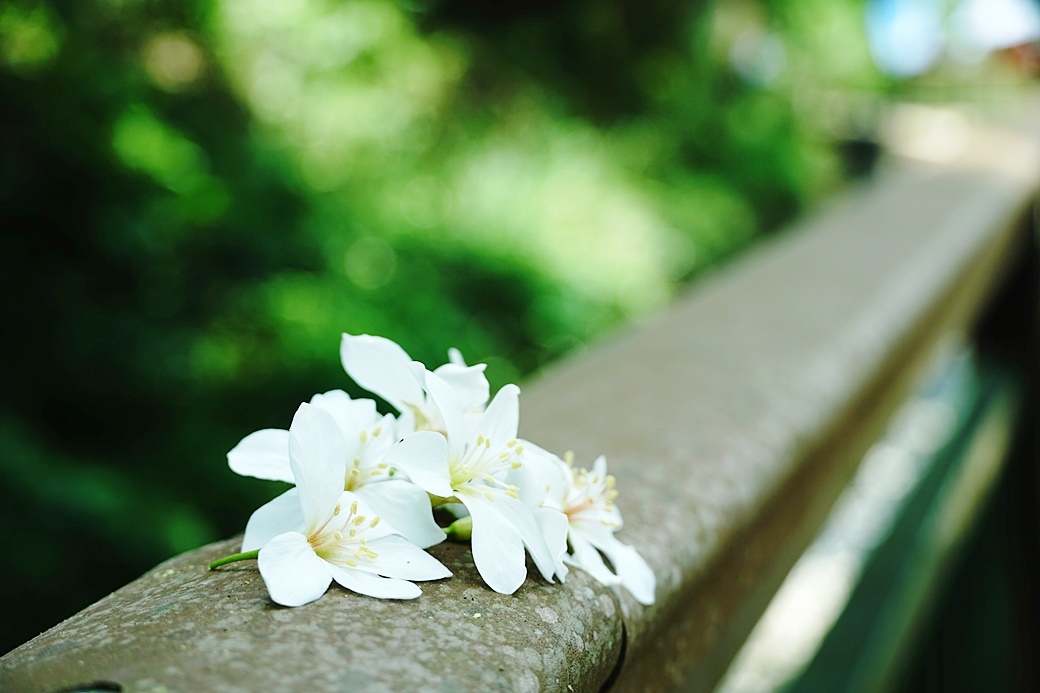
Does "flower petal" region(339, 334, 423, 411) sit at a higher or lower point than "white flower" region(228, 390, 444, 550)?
higher

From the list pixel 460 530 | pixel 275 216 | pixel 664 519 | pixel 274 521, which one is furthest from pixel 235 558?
pixel 275 216

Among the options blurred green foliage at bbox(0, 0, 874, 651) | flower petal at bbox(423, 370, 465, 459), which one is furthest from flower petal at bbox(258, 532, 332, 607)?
blurred green foliage at bbox(0, 0, 874, 651)

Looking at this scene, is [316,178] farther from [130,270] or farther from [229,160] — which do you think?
[130,270]

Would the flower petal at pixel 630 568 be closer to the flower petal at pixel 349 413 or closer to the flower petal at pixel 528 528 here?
the flower petal at pixel 528 528

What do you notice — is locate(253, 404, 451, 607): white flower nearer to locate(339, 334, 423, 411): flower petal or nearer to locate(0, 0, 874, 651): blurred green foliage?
locate(339, 334, 423, 411): flower petal

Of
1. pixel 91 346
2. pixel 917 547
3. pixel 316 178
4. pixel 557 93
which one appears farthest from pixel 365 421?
pixel 557 93

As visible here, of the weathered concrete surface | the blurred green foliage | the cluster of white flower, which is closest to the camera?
the weathered concrete surface

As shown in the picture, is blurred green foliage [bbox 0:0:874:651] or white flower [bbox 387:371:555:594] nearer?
white flower [bbox 387:371:555:594]
